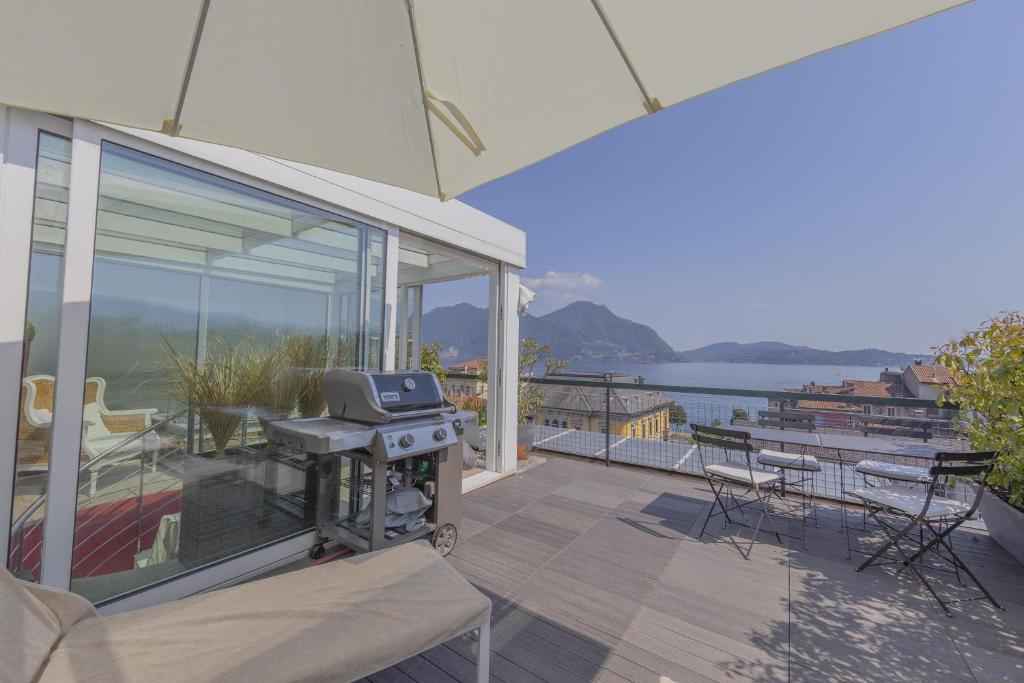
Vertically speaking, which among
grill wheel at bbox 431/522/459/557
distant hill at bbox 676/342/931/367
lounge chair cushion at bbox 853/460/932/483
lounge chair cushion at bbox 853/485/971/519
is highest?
distant hill at bbox 676/342/931/367

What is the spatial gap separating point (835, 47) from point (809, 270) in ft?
155

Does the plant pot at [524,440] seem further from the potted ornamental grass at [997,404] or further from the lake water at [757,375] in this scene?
the potted ornamental grass at [997,404]

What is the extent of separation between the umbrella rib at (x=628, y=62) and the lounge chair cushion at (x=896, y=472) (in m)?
3.80

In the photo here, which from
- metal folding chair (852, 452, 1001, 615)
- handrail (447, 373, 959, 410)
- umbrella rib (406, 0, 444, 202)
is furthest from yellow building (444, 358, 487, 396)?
umbrella rib (406, 0, 444, 202)

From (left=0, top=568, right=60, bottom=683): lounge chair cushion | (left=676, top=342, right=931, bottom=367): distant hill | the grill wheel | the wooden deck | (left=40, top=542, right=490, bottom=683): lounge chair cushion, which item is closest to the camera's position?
(left=0, top=568, right=60, bottom=683): lounge chair cushion

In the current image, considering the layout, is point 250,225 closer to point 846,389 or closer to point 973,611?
point 973,611

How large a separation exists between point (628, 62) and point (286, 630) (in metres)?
2.33

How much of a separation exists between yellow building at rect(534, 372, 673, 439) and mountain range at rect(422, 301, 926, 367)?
0.64m

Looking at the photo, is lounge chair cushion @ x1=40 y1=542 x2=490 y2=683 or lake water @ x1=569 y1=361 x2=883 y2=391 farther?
lake water @ x1=569 y1=361 x2=883 y2=391

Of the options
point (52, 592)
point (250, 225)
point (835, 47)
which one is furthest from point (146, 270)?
point (835, 47)

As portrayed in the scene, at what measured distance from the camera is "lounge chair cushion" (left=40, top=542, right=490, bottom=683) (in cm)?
138

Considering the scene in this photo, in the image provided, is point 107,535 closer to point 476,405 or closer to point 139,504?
point 139,504

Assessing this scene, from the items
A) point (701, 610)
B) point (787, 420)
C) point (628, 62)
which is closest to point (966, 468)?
point (701, 610)

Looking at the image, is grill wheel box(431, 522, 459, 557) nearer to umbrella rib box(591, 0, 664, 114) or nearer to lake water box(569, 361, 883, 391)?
umbrella rib box(591, 0, 664, 114)
